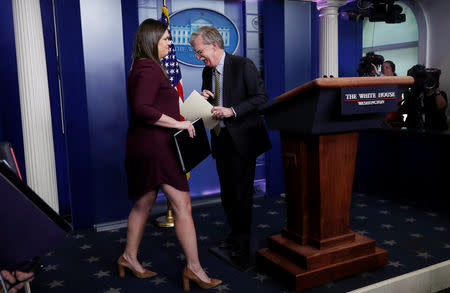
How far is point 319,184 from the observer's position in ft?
6.97

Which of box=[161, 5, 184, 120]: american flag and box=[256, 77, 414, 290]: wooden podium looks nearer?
box=[256, 77, 414, 290]: wooden podium

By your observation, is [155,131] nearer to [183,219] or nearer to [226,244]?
[183,219]

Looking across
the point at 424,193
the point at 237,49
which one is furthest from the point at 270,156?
the point at 424,193

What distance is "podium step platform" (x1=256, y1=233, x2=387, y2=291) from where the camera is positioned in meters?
2.15

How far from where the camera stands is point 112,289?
228 cm

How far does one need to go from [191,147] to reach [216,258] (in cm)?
96

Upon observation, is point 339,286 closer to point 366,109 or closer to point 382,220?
point 366,109

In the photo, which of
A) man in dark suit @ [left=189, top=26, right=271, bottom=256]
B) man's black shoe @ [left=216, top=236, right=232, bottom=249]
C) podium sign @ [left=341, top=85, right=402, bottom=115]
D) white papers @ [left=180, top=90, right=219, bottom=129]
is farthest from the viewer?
man's black shoe @ [left=216, top=236, right=232, bottom=249]

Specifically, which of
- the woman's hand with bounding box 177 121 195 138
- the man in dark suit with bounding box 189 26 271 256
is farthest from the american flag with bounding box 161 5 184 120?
the woman's hand with bounding box 177 121 195 138

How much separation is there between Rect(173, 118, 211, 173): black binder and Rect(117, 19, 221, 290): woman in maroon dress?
5 centimetres

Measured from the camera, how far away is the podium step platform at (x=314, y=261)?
7.07ft

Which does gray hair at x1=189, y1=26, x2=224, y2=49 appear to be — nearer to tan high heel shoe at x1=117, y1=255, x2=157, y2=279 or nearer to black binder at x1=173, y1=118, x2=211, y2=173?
black binder at x1=173, y1=118, x2=211, y2=173

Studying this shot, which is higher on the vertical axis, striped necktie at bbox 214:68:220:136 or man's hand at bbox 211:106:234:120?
striped necktie at bbox 214:68:220:136

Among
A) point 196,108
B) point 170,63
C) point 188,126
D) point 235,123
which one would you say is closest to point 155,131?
point 188,126
